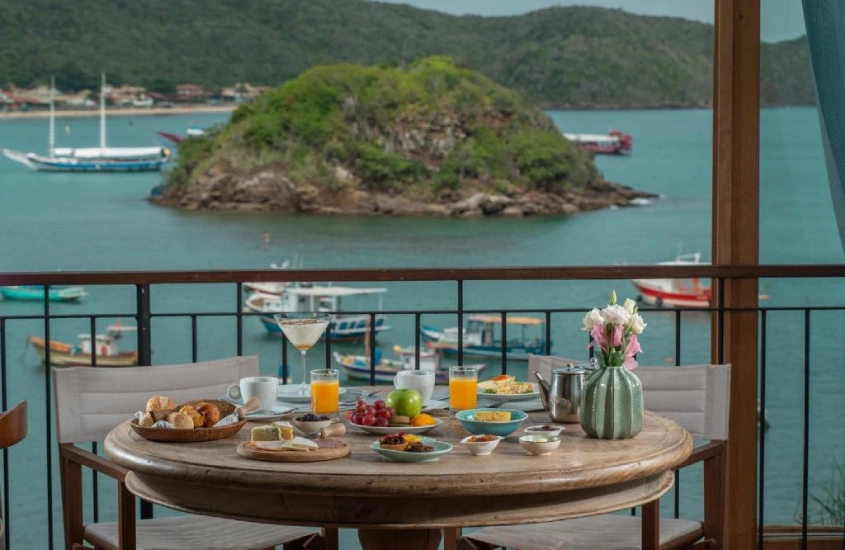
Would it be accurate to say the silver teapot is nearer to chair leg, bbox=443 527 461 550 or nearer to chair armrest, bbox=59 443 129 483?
chair leg, bbox=443 527 461 550

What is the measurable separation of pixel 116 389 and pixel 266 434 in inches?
26.8

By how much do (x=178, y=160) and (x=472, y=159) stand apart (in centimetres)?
359

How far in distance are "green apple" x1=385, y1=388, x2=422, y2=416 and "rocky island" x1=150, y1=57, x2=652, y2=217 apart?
11.5 m

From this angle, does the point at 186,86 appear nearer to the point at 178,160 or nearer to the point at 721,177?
the point at 178,160

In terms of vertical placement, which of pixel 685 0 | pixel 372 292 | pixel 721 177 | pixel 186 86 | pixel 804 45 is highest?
pixel 685 0

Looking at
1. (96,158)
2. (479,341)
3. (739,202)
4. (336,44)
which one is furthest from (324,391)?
(479,341)

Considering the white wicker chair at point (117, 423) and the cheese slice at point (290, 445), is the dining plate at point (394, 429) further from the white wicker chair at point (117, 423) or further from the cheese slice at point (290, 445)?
the white wicker chair at point (117, 423)

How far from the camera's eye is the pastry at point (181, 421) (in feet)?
6.15

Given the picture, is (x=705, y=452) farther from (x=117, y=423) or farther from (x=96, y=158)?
(x=96, y=158)

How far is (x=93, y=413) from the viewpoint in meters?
2.35

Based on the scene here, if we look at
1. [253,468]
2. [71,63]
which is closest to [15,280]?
[253,468]

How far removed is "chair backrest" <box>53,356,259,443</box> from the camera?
91.1 inches

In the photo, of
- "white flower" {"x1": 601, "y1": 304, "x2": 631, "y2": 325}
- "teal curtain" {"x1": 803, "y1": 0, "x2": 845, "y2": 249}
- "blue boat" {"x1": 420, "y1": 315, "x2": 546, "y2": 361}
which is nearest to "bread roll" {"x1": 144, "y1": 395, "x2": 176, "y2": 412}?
"white flower" {"x1": 601, "y1": 304, "x2": 631, "y2": 325}

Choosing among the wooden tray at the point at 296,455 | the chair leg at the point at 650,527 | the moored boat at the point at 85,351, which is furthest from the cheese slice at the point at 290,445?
the moored boat at the point at 85,351
